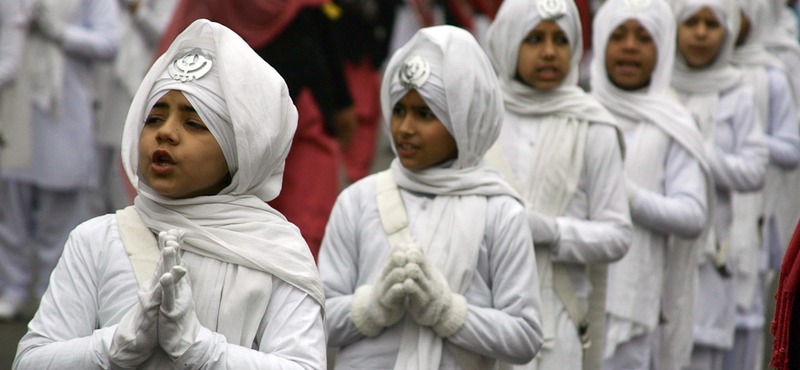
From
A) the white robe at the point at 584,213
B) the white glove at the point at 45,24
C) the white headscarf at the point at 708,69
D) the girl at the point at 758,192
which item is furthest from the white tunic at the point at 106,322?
the white glove at the point at 45,24

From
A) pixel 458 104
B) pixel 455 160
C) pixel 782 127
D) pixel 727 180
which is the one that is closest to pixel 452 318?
pixel 455 160

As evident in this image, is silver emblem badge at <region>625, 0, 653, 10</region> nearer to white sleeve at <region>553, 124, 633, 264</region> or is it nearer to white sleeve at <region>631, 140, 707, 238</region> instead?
white sleeve at <region>631, 140, 707, 238</region>

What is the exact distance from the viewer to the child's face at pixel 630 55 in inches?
239

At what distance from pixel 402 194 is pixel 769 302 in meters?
6.67

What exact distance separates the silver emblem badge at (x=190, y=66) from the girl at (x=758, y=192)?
4.64 metres

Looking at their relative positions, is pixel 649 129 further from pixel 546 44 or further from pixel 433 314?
pixel 433 314

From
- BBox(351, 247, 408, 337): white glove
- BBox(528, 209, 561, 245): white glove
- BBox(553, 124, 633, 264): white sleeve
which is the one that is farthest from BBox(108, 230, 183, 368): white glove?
BBox(553, 124, 633, 264): white sleeve

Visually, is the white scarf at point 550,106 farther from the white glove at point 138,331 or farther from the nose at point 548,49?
the white glove at point 138,331

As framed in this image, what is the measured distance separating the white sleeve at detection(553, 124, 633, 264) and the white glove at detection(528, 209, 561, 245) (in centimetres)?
4

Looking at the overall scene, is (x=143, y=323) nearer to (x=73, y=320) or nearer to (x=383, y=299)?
(x=73, y=320)

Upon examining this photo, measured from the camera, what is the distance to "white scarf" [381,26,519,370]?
4102mm

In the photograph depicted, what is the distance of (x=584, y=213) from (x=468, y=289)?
3.65 ft

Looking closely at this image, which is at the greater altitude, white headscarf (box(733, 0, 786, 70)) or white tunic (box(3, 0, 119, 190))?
white headscarf (box(733, 0, 786, 70))

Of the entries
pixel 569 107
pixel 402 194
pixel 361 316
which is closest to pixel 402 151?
pixel 402 194
